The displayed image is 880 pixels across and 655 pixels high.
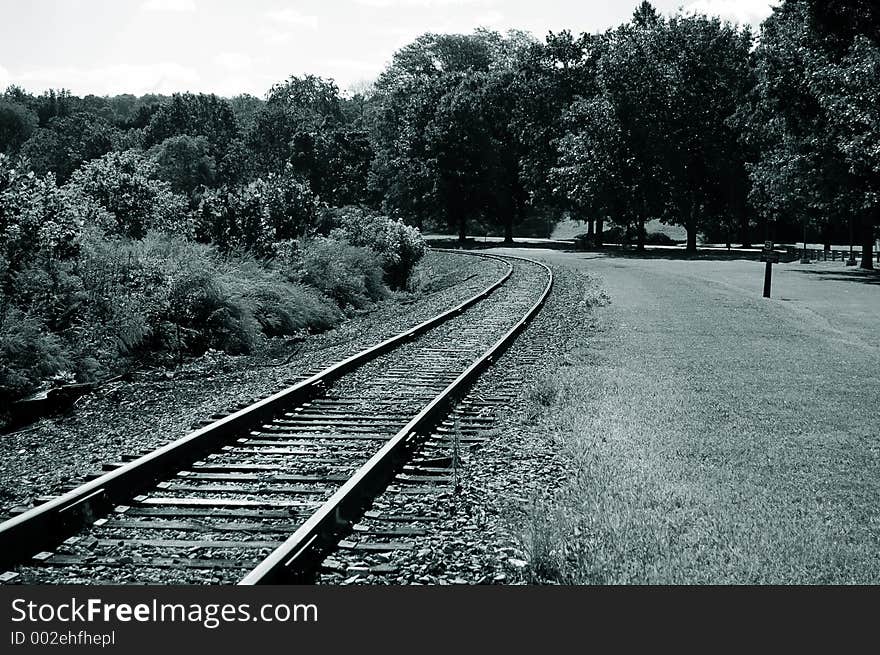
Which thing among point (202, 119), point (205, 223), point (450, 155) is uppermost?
point (202, 119)

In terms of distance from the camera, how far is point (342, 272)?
23.8 metres

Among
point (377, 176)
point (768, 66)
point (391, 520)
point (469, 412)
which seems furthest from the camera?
point (377, 176)

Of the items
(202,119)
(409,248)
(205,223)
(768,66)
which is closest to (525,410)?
(205,223)

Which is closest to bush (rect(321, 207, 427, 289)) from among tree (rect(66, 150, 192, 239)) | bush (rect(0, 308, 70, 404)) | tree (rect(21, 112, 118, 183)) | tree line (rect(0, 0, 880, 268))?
tree line (rect(0, 0, 880, 268))

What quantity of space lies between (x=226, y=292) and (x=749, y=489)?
11118 mm

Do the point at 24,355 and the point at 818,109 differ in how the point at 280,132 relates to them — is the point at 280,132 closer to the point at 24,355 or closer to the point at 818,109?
the point at 818,109

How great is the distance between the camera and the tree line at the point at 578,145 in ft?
98.5

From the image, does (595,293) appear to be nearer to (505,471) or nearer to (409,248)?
(409,248)

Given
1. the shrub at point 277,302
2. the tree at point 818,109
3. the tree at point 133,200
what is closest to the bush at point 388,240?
the tree at point 133,200

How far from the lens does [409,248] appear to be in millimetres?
31594

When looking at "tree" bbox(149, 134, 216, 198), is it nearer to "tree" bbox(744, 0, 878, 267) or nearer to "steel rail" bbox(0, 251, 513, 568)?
"tree" bbox(744, 0, 878, 267)

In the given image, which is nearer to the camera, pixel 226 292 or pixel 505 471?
pixel 505 471

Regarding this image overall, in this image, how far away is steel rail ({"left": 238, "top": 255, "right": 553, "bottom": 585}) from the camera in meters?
5.21

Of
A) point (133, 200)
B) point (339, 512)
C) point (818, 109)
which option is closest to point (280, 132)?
point (818, 109)
